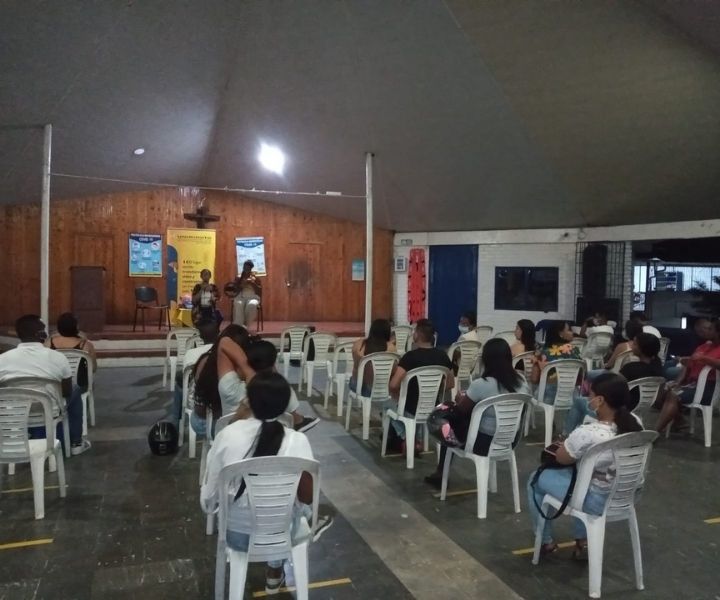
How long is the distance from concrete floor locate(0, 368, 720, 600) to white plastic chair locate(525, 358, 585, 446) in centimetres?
51

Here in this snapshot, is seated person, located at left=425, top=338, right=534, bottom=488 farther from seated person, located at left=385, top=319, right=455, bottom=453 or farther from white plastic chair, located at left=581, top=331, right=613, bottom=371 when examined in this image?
white plastic chair, located at left=581, top=331, right=613, bottom=371

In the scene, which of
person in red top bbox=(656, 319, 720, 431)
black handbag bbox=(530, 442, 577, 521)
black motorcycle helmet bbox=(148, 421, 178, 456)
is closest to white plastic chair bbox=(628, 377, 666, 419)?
person in red top bbox=(656, 319, 720, 431)

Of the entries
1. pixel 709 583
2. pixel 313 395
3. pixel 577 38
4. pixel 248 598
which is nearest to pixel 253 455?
pixel 248 598

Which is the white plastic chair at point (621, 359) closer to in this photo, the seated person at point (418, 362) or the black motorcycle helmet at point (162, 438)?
the seated person at point (418, 362)

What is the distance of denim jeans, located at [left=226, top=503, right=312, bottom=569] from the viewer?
2.37 m

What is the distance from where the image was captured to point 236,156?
1057 centimetres

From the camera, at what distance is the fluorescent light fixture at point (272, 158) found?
9914mm

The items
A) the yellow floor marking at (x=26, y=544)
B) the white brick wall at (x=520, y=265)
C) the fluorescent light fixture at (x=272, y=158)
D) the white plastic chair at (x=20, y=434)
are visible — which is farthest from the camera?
the white brick wall at (x=520, y=265)

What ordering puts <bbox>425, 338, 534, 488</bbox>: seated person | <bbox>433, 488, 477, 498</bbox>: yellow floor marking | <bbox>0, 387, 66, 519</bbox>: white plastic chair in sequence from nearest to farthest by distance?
<bbox>0, 387, 66, 519</bbox>: white plastic chair < <bbox>425, 338, 534, 488</bbox>: seated person < <bbox>433, 488, 477, 498</bbox>: yellow floor marking

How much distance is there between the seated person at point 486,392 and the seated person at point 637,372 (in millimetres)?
1163

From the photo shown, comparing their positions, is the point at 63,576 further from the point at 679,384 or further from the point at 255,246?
the point at 255,246

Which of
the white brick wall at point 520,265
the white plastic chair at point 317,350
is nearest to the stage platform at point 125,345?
the white plastic chair at point 317,350

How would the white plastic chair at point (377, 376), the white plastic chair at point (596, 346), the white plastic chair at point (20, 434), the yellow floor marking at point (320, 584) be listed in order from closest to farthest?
the yellow floor marking at point (320, 584)
the white plastic chair at point (20, 434)
the white plastic chair at point (377, 376)
the white plastic chair at point (596, 346)

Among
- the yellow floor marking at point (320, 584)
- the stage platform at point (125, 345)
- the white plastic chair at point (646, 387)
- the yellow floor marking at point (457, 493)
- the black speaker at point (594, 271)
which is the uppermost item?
the black speaker at point (594, 271)
